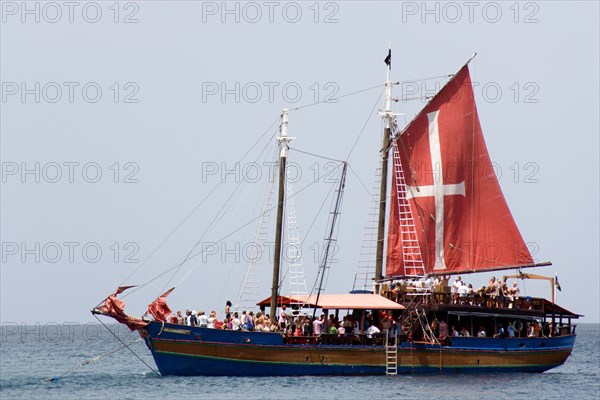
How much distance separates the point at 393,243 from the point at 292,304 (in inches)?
292

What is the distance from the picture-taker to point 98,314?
5719cm

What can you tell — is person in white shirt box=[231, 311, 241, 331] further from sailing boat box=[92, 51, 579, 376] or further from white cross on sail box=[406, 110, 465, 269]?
white cross on sail box=[406, 110, 465, 269]

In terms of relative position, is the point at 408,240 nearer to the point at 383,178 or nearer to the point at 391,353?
the point at 383,178

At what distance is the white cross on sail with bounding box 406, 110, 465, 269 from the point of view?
65.8 metres

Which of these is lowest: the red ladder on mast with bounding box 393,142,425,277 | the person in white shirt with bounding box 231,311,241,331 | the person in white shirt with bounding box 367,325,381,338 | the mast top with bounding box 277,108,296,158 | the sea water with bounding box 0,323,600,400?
the sea water with bounding box 0,323,600,400

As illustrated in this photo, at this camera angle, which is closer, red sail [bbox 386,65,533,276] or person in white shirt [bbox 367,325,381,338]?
person in white shirt [bbox 367,325,381,338]

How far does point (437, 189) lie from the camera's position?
6588cm

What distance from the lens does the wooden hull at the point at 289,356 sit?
186 ft

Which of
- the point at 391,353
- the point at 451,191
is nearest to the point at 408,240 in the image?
the point at 451,191

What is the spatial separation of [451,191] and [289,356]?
14279 millimetres

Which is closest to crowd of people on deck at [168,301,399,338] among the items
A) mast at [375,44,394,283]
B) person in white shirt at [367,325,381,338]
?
person in white shirt at [367,325,381,338]

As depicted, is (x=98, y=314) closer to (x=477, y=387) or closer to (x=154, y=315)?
(x=154, y=315)

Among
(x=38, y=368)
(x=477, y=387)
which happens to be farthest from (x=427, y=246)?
(x=38, y=368)

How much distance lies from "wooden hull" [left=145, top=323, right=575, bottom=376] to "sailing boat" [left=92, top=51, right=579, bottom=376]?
57 mm
